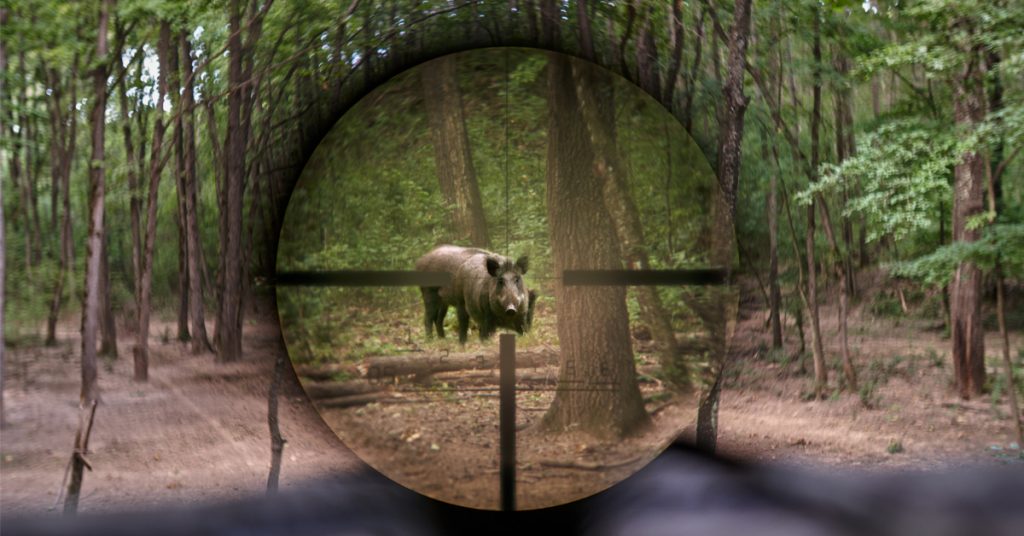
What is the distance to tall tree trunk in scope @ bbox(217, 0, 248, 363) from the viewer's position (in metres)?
3.94

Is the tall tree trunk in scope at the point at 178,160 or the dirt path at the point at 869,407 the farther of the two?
the dirt path at the point at 869,407

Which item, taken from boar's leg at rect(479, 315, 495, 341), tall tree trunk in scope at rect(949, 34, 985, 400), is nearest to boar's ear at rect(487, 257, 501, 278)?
boar's leg at rect(479, 315, 495, 341)

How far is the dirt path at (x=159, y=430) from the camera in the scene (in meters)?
3.71

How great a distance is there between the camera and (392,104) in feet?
12.5

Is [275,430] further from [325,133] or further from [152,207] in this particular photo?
[325,133]

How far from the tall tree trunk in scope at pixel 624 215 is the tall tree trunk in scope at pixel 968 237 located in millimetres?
1865

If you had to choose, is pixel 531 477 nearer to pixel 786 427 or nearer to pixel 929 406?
pixel 786 427

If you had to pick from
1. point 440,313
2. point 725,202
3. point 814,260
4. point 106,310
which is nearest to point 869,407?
point 814,260

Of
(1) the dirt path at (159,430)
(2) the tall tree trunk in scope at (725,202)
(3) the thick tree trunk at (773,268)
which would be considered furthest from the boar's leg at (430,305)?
(3) the thick tree trunk at (773,268)

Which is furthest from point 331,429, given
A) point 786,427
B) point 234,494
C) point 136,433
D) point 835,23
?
point 835,23

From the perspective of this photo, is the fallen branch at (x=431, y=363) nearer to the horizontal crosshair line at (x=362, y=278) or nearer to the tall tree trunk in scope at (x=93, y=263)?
the horizontal crosshair line at (x=362, y=278)

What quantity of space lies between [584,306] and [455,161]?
3.01 feet

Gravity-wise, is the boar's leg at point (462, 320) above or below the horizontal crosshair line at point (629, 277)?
below

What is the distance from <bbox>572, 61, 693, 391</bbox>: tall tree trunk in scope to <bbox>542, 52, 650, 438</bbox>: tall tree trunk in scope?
41 millimetres
